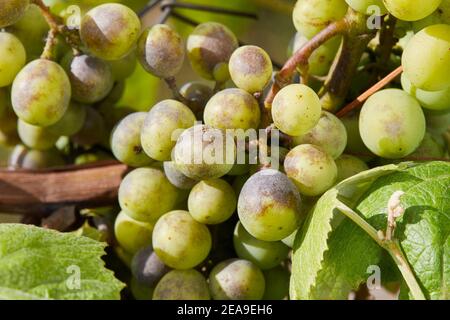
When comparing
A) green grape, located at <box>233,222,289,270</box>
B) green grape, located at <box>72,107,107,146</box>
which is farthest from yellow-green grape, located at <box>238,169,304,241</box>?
green grape, located at <box>72,107,107,146</box>

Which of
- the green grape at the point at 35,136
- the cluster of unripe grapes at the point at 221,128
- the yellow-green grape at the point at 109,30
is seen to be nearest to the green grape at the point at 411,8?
the cluster of unripe grapes at the point at 221,128

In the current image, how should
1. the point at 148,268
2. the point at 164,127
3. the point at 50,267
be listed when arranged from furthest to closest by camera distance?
1. the point at 148,268
2. the point at 164,127
3. the point at 50,267

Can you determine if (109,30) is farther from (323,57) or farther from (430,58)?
(430,58)

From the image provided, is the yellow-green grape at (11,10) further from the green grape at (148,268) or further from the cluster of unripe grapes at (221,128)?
the green grape at (148,268)

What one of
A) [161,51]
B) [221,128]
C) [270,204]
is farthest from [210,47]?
[270,204]

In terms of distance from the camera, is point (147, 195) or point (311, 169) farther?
point (147, 195)

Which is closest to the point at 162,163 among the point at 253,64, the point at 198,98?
the point at 198,98
